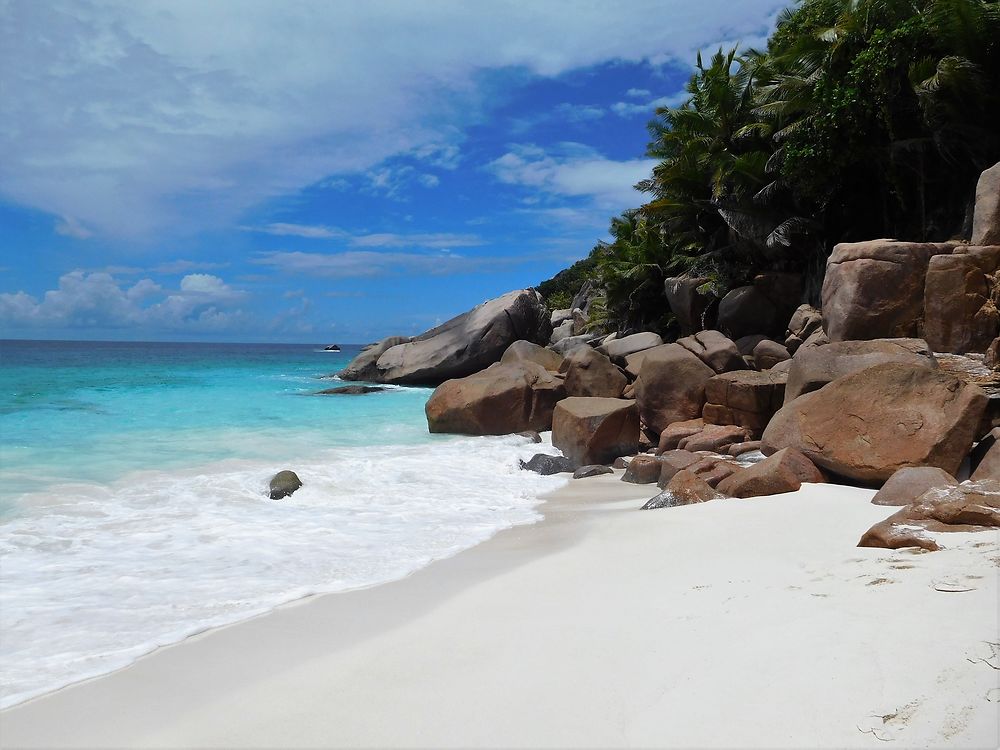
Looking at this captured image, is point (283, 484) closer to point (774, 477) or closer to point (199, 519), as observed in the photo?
point (199, 519)

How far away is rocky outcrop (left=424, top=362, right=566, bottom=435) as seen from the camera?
12797mm

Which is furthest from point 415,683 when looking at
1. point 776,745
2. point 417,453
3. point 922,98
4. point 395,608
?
Result: point 922,98

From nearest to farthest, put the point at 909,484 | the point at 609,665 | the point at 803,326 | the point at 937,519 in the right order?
the point at 609,665, the point at 937,519, the point at 909,484, the point at 803,326

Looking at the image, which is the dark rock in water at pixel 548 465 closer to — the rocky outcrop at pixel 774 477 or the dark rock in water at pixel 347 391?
the rocky outcrop at pixel 774 477

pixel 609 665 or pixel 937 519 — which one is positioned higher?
pixel 937 519

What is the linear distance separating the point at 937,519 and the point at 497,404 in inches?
360

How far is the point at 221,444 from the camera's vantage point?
11.6m

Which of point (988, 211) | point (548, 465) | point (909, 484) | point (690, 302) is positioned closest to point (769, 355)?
point (988, 211)

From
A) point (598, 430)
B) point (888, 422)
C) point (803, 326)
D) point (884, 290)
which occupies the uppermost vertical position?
point (884, 290)

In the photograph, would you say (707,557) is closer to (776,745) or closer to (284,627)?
(776,745)

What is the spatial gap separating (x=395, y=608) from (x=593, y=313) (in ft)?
84.5

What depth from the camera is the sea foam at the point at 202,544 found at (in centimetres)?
394

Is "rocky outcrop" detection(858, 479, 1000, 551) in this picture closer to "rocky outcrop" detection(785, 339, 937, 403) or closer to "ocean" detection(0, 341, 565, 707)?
"ocean" detection(0, 341, 565, 707)

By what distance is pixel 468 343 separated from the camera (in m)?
25.8
